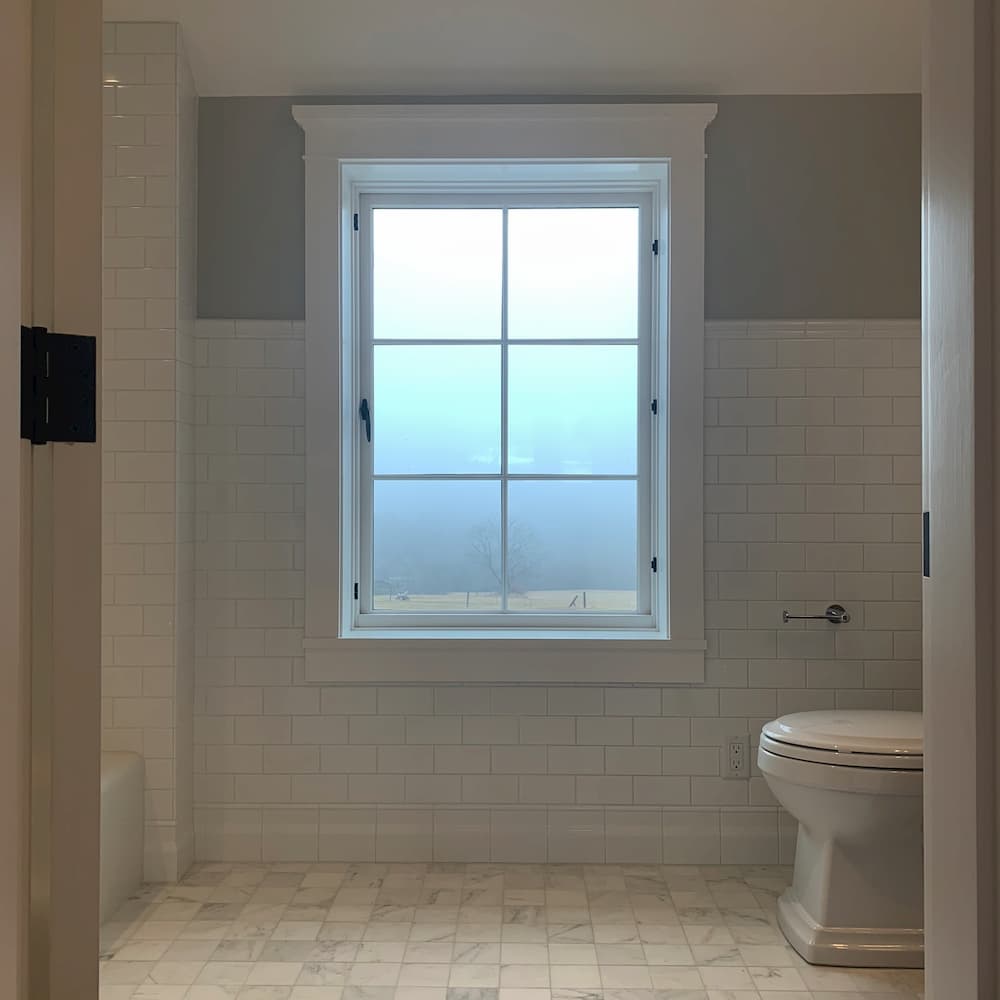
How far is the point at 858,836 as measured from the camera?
254 centimetres

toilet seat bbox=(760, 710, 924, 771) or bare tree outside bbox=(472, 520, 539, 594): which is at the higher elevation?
bare tree outside bbox=(472, 520, 539, 594)

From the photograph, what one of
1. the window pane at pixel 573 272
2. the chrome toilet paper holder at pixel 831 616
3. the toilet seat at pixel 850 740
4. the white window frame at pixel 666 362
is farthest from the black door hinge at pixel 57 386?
the chrome toilet paper holder at pixel 831 616

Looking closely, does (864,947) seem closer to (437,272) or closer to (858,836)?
(858,836)

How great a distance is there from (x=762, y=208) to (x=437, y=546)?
149 cm

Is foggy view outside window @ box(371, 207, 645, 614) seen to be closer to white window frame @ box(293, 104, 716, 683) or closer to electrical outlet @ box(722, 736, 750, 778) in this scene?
white window frame @ box(293, 104, 716, 683)

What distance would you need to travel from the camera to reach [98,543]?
1014 mm

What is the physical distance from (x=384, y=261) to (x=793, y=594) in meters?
1.71

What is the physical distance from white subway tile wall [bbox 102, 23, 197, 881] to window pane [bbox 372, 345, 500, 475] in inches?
26.2

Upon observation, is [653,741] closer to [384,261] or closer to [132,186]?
[384,261]

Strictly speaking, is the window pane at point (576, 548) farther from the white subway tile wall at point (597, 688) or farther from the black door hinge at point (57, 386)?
the black door hinge at point (57, 386)

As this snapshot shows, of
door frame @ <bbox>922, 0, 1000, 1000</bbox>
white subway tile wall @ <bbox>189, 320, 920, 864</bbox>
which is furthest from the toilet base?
door frame @ <bbox>922, 0, 1000, 1000</bbox>

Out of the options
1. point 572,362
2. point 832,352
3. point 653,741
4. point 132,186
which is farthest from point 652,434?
point 132,186

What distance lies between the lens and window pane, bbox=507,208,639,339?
3.38m

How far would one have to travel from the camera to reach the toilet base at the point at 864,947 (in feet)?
8.24
